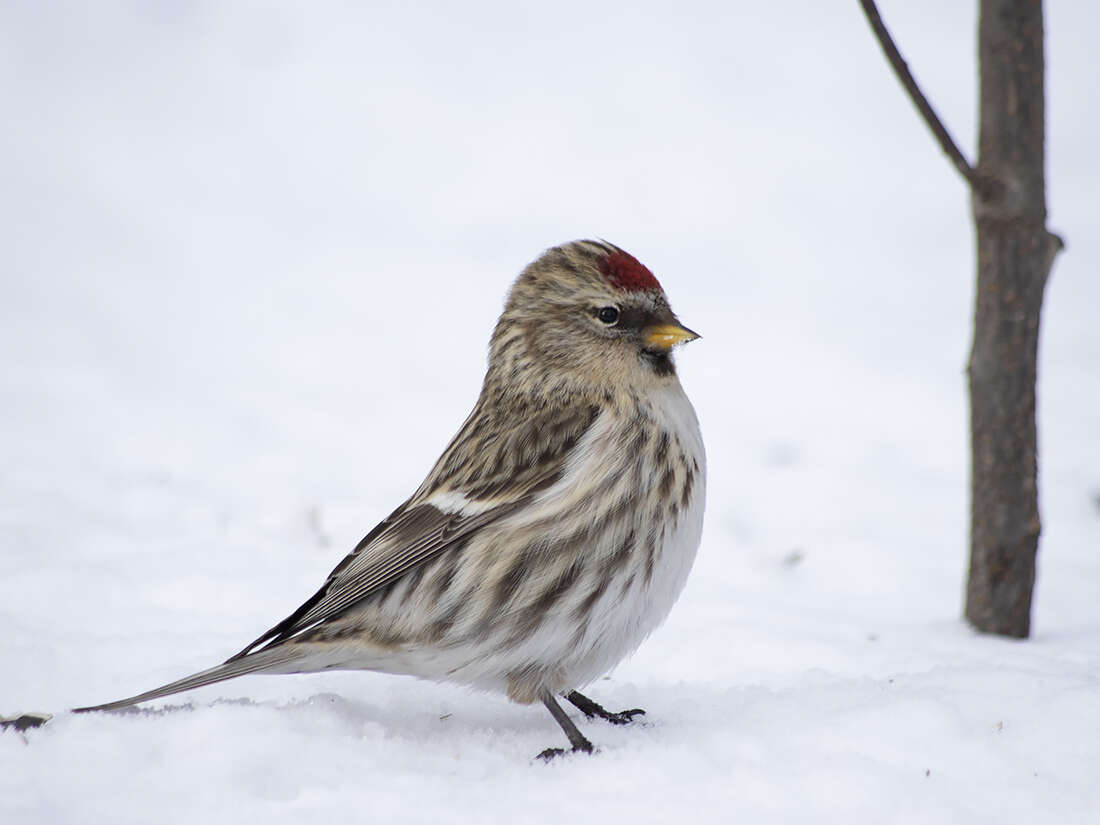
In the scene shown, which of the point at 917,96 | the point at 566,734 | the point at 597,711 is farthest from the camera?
the point at 917,96

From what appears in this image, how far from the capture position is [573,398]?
8.90ft

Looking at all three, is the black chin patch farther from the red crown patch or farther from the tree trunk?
the tree trunk

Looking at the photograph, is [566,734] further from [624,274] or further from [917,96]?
[917,96]

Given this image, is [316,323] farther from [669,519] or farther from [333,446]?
[669,519]

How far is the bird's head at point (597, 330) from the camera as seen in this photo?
108 inches

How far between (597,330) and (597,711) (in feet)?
2.94

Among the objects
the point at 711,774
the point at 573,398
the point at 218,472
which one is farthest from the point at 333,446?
the point at 711,774

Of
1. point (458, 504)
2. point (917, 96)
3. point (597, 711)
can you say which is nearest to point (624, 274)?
point (458, 504)

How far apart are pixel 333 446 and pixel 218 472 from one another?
1.83ft

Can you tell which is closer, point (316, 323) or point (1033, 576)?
point (1033, 576)

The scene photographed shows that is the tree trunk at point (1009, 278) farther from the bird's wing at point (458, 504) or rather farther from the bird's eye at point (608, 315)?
the bird's wing at point (458, 504)

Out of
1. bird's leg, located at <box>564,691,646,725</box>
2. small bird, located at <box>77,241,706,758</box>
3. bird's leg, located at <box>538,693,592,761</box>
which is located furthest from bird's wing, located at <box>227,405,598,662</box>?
bird's leg, located at <box>564,691,646,725</box>

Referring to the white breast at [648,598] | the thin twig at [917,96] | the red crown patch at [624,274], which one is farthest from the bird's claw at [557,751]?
the thin twig at [917,96]

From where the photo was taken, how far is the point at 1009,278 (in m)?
3.52
